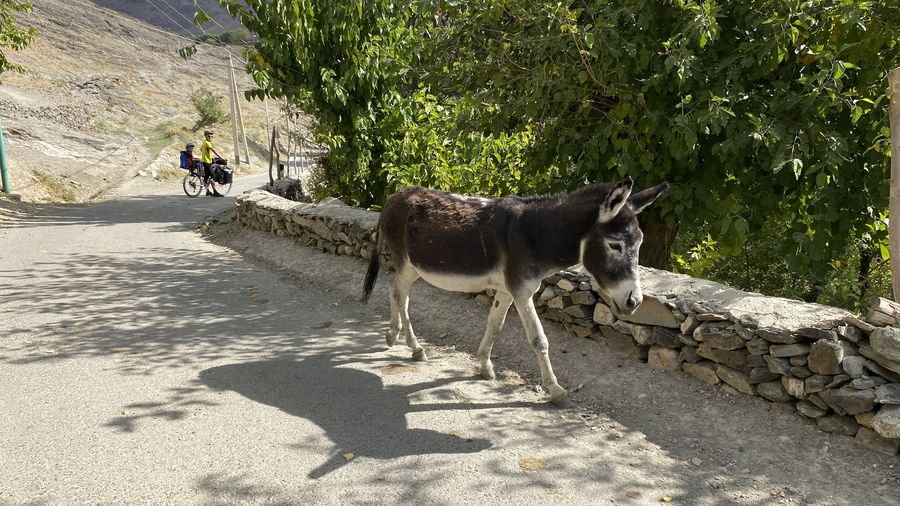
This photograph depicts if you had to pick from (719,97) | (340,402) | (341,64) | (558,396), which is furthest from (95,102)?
(719,97)

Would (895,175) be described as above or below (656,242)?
above

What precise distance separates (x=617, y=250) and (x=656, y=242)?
2.79m

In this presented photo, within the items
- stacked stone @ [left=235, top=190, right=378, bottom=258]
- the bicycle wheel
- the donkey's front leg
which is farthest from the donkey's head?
the bicycle wheel

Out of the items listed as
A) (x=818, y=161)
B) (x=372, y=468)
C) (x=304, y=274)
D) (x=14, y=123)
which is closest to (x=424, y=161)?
(x=304, y=274)

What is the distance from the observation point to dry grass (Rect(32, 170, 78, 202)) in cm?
1877

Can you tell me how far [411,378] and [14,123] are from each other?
29.0 metres

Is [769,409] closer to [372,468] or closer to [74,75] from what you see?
[372,468]

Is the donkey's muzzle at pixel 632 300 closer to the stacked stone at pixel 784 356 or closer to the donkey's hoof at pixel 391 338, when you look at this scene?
the stacked stone at pixel 784 356

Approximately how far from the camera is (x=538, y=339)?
173 inches

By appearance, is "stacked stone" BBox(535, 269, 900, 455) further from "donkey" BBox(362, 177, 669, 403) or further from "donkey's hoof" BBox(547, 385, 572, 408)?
"donkey's hoof" BBox(547, 385, 572, 408)

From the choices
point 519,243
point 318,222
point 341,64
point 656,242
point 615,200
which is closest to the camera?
point 615,200

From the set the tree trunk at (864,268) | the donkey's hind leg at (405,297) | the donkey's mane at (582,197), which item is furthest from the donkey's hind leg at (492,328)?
the tree trunk at (864,268)

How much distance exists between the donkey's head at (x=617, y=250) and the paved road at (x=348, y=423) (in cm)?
107

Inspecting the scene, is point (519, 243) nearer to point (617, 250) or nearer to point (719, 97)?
point (617, 250)
